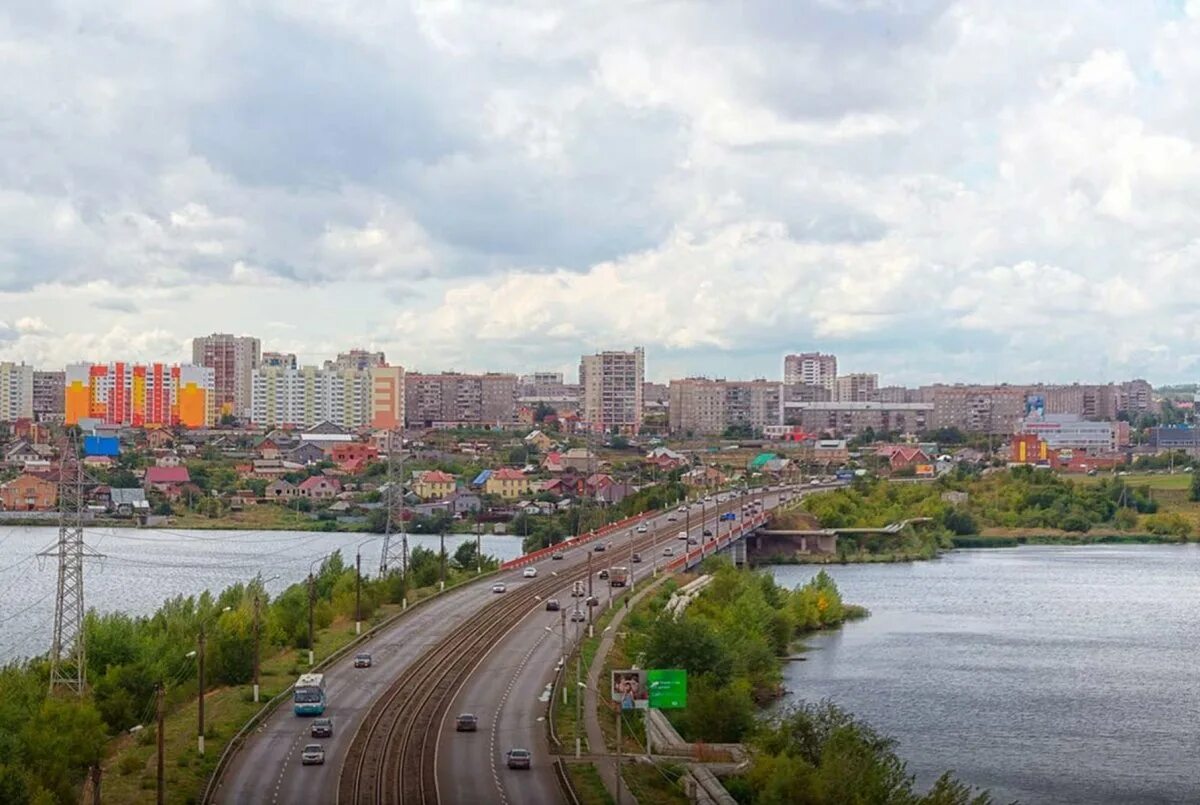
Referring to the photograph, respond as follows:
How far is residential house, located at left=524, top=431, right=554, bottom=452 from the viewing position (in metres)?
75.1

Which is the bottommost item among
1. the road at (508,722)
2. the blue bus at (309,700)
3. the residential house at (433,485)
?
the road at (508,722)

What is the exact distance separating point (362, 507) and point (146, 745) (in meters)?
39.5

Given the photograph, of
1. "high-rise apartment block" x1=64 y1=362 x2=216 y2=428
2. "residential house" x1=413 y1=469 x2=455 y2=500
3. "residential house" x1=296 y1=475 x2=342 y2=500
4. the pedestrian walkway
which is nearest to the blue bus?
the pedestrian walkway

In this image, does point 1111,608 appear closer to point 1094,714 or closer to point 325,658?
point 1094,714

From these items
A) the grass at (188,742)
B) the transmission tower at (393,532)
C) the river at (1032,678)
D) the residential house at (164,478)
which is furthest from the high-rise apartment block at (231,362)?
the grass at (188,742)

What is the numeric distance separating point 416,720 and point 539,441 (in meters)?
60.3

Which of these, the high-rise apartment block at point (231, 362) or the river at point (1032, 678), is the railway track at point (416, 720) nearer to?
the river at point (1032, 678)

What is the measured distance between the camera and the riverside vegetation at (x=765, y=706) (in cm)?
1305

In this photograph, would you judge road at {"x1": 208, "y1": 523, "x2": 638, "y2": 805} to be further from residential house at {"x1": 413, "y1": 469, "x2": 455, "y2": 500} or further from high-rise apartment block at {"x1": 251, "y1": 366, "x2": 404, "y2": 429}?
high-rise apartment block at {"x1": 251, "y1": 366, "x2": 404, "y2": 429}

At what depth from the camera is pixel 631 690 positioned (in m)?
14.9

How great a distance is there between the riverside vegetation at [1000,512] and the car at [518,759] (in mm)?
31469

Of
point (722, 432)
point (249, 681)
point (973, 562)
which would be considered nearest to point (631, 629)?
point (249, 681)

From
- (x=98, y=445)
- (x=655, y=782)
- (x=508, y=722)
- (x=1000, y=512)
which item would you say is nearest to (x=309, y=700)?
(x=508, y=722)

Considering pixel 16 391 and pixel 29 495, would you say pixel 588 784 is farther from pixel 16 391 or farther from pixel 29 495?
pixel 16 391
